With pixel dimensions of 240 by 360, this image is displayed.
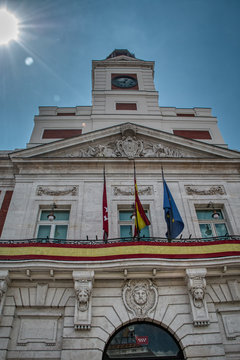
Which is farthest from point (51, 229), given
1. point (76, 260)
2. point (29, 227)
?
point (76, 260)

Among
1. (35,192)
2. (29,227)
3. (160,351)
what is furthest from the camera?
(35,192)

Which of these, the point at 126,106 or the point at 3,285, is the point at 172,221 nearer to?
the point at 3,285

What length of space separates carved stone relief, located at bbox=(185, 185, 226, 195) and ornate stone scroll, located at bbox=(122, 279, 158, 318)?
539 cm

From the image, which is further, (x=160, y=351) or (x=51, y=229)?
(x=51, y=229)

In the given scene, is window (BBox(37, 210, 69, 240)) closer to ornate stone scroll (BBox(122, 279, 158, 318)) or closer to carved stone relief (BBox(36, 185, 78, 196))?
carved stone relief (BBox(36, 185, 78, 196))

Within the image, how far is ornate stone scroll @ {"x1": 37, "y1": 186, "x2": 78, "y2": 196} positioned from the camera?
14.0m

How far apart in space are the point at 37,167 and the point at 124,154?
456 cm

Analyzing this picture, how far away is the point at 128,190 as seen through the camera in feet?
46.6

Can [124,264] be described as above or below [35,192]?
below

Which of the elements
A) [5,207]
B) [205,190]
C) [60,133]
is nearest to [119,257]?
[205,190]

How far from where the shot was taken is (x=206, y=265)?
33.4 feet

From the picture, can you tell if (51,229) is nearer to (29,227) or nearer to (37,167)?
(29,227)

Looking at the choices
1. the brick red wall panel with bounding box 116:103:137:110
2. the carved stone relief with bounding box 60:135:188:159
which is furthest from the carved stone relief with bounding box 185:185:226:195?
the brick red wall panel with bounding box 116:103:137:110

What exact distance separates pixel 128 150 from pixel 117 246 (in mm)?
6814
